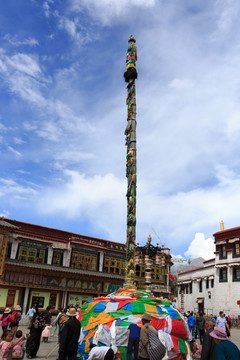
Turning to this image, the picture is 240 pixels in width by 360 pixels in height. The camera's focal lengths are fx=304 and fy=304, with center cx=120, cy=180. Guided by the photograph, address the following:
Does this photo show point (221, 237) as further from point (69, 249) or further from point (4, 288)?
point (4, 288)

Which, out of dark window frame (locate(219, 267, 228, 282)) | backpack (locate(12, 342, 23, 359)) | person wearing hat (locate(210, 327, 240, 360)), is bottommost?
backpack (locate(12, 342, 23, 359))

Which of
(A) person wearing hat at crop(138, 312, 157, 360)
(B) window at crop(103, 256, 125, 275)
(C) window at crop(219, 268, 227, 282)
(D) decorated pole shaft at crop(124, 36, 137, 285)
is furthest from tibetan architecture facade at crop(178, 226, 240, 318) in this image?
(A) person wearing hat at crop(138, 312, 157, 360)

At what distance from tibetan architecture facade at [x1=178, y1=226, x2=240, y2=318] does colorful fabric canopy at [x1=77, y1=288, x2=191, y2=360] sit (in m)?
24.3

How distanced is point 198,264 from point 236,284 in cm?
8921

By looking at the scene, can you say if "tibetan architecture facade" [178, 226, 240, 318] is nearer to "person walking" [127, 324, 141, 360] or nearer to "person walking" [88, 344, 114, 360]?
"person walking" [127, 324, 141, 360]

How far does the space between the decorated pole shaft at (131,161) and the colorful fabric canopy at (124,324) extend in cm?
368

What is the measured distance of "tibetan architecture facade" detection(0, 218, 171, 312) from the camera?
25.8m

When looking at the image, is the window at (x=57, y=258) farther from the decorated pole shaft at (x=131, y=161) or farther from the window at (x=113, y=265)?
the decorated pole shaft at (x=131, y=161)

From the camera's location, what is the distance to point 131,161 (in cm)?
1652

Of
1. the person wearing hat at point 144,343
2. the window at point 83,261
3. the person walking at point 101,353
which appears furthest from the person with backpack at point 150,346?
the window at point 83,261

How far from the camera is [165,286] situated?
35594 millimetres

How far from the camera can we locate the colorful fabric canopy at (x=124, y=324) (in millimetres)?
9672

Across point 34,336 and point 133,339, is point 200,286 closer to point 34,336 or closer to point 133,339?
point 34,336

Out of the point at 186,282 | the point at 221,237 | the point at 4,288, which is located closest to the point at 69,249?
the point at 4,288
